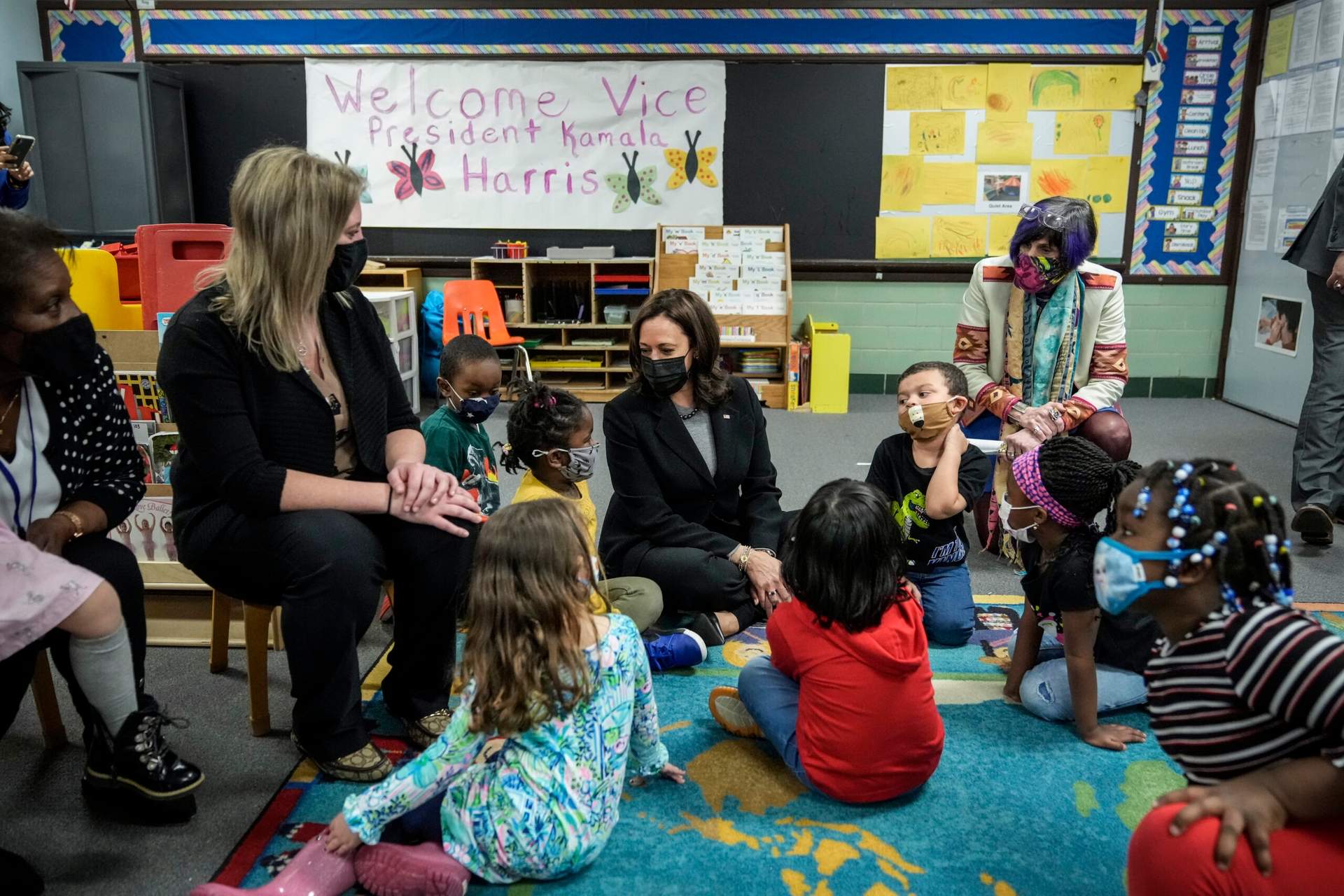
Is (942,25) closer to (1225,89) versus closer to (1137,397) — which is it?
(1225,89)

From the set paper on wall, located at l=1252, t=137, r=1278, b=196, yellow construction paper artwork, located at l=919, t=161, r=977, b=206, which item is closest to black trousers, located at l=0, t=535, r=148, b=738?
yellow construction paper artwork, located at l=919, t=161, r=977, b=206

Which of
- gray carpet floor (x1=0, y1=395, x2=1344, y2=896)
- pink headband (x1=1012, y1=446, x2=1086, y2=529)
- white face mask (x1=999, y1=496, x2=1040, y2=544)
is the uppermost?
pink headband (x1=1012, y1=446, x2=1086, y2=529)

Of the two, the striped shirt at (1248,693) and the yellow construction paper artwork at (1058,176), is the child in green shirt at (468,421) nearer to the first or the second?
the striped shirt at (1248,693)

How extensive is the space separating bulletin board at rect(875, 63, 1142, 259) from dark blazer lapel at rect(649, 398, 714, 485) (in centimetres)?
364

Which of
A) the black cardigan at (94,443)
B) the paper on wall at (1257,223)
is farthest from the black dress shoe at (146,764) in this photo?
the paper on wall at (1257,223)

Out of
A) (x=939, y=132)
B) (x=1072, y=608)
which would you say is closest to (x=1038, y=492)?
(x=1072, y=608)

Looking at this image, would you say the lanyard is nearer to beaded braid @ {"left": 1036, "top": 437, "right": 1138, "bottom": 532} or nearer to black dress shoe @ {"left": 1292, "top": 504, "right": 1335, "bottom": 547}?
beaded braid @ {"left": 1036, "top": 437, "right": 1138, "bottom": 532}

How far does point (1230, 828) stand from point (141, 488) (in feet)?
5.88

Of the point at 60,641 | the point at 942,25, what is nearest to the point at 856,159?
the point at 942,25

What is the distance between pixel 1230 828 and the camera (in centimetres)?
104

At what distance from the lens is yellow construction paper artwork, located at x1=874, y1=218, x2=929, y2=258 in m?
5.58

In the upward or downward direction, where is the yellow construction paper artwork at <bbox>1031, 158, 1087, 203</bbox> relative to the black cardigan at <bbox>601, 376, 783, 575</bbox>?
upward

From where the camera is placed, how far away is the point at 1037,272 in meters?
2.78

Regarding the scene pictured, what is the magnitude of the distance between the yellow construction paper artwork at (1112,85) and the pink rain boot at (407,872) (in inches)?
214
